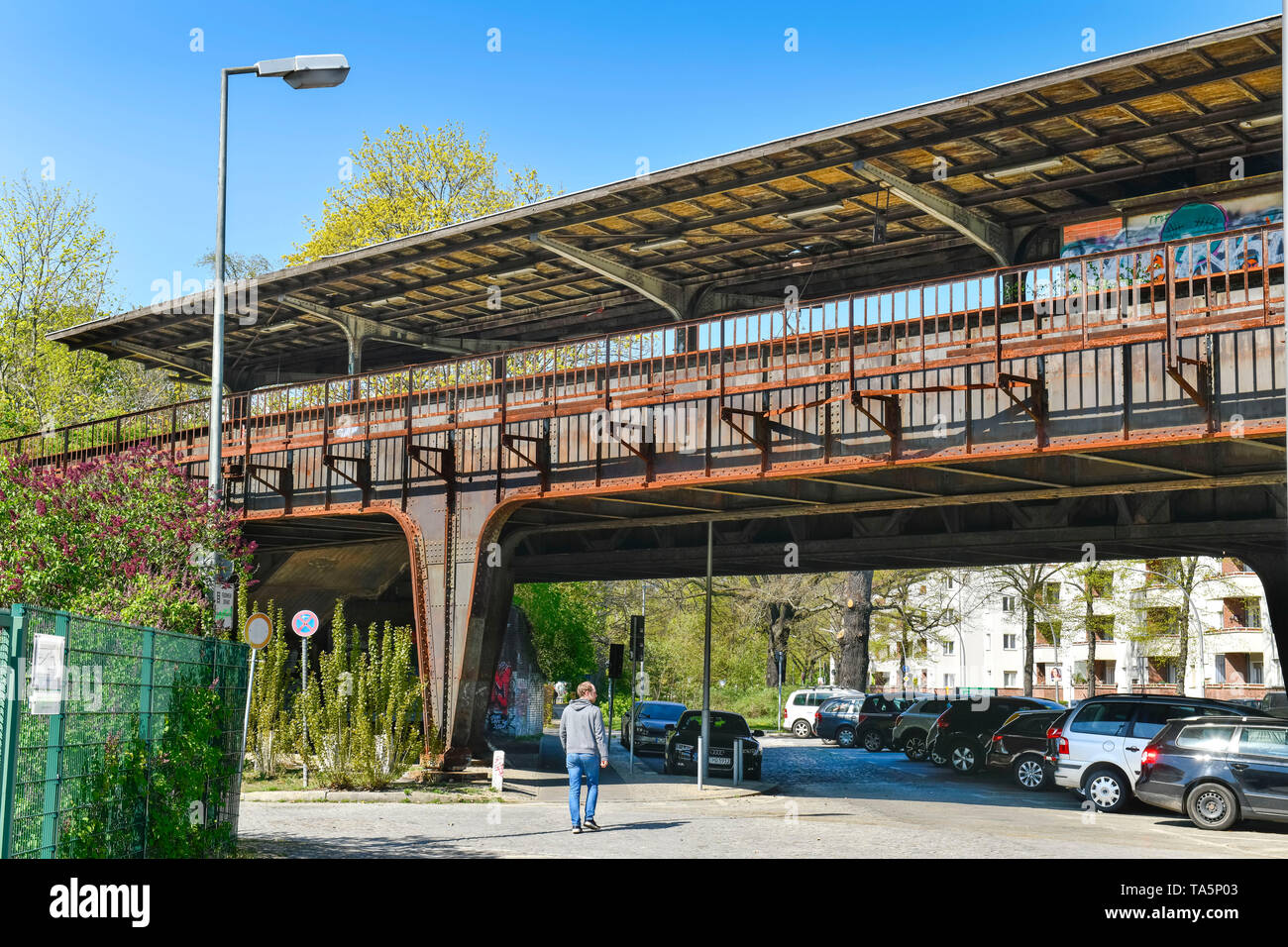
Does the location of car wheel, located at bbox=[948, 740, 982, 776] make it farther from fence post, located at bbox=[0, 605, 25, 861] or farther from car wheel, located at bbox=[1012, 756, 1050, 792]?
fence post, located at bbox=[0, 605, 25, 861]

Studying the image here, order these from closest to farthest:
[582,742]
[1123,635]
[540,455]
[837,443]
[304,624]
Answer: [582,742]
[837,443]
[304,624]
[540,455]
[1123,635]

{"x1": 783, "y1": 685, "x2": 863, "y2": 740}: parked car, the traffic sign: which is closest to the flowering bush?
the traffic sign

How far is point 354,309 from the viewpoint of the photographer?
107 feet

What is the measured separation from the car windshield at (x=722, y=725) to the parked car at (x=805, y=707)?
18388 millimetres

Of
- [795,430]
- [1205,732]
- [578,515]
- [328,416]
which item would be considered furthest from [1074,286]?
[328,416]

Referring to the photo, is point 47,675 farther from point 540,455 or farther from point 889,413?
point 540,455

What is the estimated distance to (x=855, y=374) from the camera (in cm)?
1923

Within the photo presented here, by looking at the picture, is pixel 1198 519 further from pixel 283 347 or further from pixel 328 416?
pixel 283 347

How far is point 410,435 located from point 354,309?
861cm

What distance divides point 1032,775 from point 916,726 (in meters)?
9.58

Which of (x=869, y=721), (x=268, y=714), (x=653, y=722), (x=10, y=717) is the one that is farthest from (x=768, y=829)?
(x=869, y=721)

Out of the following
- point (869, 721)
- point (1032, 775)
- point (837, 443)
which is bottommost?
point (869, 721)
